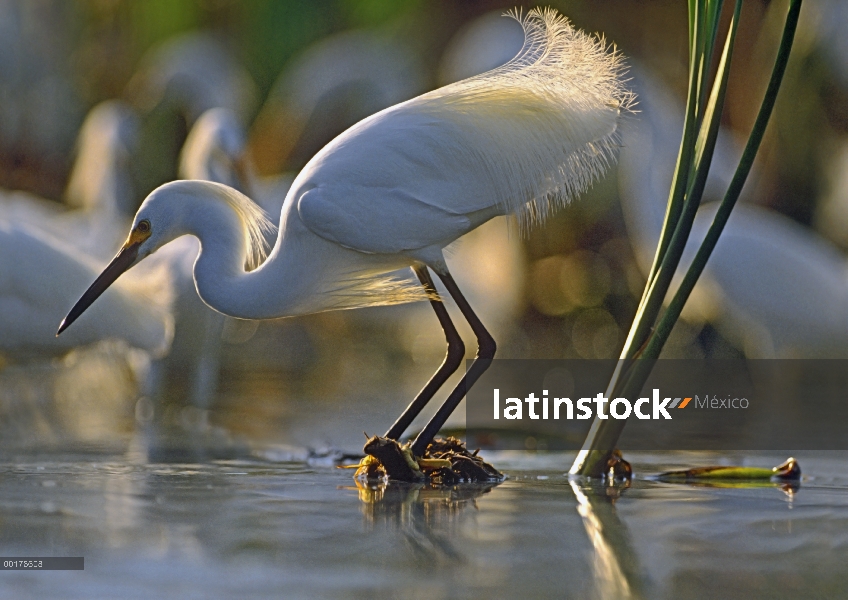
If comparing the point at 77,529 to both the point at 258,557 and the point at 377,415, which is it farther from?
the point at 377,415

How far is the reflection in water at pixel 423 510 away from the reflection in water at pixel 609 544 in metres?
0.28

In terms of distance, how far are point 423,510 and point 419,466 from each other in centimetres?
55

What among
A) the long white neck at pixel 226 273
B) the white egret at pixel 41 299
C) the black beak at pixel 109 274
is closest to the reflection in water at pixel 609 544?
the long white neck at pixel 226 273

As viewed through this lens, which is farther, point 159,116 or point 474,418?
point 159,116

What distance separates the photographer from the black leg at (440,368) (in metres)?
3.65

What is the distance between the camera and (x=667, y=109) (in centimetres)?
688

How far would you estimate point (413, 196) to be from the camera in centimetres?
351

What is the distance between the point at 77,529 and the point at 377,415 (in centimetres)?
258

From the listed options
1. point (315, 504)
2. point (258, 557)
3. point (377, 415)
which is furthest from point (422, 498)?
point (377, 415)

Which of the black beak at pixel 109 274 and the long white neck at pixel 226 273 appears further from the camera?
the black beak at pixel 109 274

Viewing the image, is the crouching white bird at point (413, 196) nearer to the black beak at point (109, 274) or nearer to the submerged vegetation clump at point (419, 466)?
the black beak at point (109, 274)

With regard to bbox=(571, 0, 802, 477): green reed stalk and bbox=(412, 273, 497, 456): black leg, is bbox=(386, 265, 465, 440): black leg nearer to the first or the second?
bbox=(412, 273, 497, 456): black leg

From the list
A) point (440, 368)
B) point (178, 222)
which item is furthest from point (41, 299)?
point (440, 368)

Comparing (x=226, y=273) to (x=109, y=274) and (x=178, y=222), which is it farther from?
(x=109, y=274)
